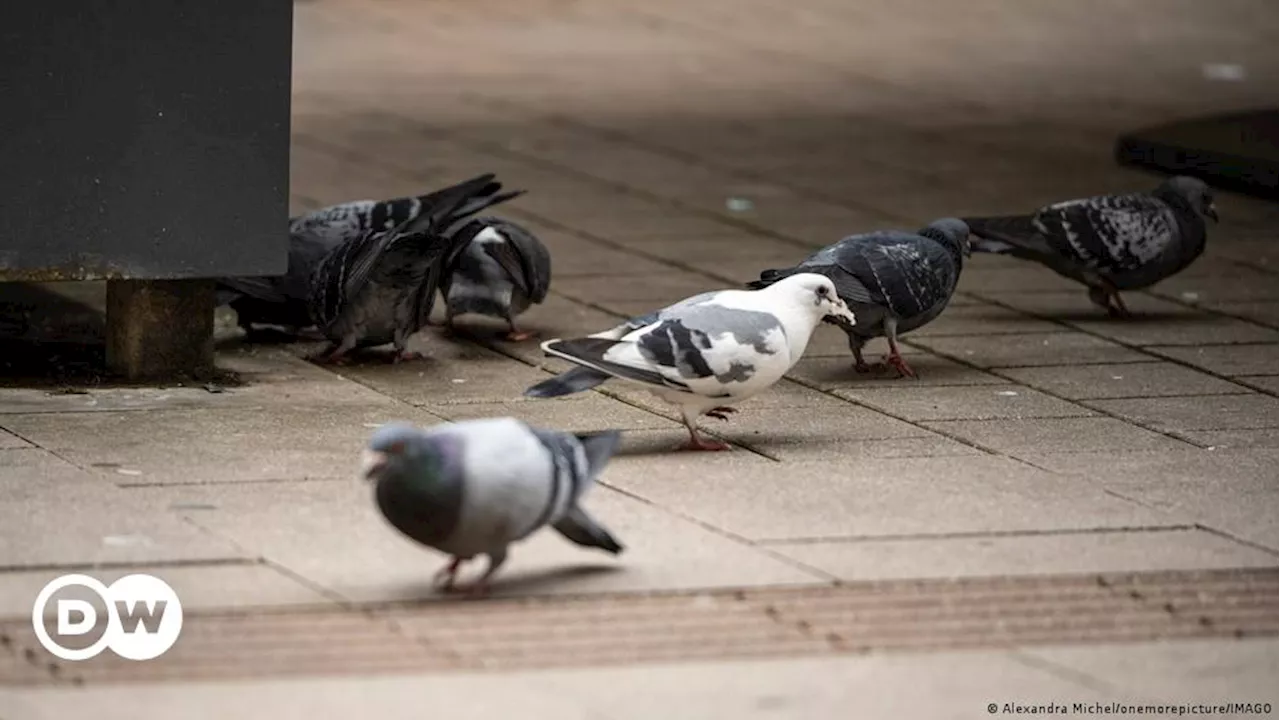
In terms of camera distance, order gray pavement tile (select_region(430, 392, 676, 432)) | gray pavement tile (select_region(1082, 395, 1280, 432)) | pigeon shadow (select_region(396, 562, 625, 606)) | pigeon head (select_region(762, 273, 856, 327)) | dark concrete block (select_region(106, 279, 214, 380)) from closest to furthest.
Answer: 1. pigeon shadow (select_region(396, 562, 625, 606))
2. pigeon head (select_region(762, 273, 856, 327))
3. gray pavement tile (select_region(430, 392, 676, 432))
4. gray pavement tile (select_region(1082, 395, 1280, 432))
5. dark concrete block (select_region(106, 279, 214, 380))

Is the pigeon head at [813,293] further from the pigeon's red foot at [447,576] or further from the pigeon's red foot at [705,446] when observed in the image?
the pigeon's red foot at [447,576]

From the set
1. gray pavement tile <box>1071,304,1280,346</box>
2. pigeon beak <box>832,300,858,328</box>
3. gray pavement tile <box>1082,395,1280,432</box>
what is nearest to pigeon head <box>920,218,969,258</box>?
gray pavement tile <box>1082,395,1280,432</box>

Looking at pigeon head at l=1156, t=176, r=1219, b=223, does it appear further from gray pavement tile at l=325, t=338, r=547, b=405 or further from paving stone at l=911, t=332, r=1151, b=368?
gray pavement tile at l=325, t=338, r=547, b=405

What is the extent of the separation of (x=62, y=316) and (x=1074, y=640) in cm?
466

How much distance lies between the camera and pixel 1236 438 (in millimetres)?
7098

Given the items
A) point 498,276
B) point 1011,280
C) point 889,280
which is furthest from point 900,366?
point 1011,280

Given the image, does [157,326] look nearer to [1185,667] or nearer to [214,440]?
[214,440]

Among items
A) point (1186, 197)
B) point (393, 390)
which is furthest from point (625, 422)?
point (1186, 197)

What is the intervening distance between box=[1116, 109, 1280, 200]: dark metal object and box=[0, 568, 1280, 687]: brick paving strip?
21.2 ft

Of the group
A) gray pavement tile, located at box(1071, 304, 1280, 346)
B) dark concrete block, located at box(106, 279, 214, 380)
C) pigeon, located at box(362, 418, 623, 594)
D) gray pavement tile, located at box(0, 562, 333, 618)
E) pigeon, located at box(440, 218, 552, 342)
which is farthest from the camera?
gray pavement tile, located at box(1071, 304, 1280, 346)

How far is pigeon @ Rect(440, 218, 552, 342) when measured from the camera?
823 cm

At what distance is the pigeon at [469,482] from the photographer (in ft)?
16.4

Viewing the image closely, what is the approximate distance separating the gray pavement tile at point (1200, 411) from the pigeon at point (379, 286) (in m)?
2.21

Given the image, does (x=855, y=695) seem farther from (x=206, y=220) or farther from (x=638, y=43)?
(x=638, y=43)
